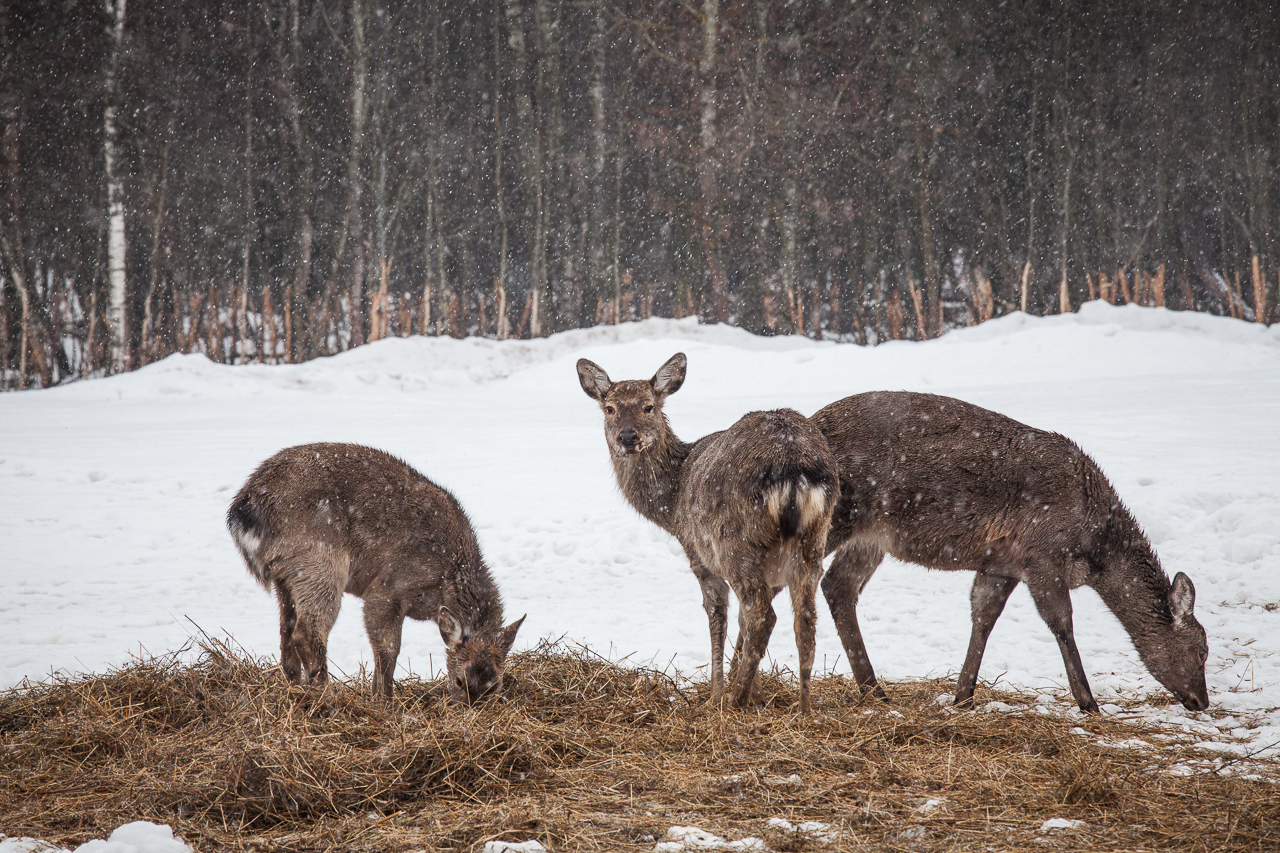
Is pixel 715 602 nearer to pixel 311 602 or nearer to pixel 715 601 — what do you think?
pixel 715 601

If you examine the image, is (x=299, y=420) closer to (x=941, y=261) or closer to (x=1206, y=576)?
(x=1206, y=576)

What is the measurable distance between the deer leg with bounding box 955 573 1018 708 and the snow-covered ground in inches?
23.6

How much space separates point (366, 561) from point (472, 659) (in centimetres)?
105

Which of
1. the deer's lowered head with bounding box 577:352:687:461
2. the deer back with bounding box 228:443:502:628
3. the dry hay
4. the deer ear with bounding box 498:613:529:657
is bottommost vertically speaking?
the dry hay

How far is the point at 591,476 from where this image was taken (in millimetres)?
11422

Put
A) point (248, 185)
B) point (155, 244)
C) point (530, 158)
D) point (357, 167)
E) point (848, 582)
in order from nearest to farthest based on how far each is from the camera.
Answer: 1. point (848, 582)
2. point (155, 244)
3. point (357, 167)
4. point (248, 185)
5. point (530, 158)

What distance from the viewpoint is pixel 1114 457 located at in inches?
424

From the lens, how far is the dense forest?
23719mm

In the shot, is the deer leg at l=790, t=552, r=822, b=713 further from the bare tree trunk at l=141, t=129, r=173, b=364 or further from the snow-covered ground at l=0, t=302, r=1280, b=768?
the bare tree trunk at l=141, t=129, r=173, b=364

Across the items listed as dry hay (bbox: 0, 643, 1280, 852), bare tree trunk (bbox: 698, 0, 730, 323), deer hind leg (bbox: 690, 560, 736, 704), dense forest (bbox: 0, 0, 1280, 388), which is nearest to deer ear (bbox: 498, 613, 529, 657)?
dry hay (bbox: 0, 643, 1280, 852)

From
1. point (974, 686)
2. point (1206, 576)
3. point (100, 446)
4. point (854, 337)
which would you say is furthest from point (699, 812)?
point (854, 337)

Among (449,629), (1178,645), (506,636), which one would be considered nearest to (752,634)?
(506,636)

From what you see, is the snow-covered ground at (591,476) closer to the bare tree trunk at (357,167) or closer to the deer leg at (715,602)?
the deer leg at (715,602)

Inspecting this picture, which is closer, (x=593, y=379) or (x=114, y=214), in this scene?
(x=593, y=379)
